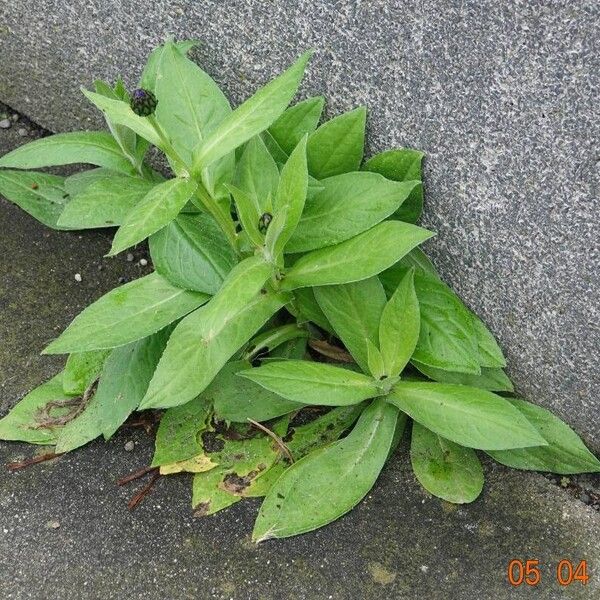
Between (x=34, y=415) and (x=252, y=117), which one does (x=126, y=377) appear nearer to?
(x=34, y=415)

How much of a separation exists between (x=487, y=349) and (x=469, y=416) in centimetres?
21

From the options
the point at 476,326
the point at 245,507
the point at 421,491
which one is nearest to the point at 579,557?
the point at 421,491

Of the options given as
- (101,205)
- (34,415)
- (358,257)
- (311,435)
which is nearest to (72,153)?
(101,205)

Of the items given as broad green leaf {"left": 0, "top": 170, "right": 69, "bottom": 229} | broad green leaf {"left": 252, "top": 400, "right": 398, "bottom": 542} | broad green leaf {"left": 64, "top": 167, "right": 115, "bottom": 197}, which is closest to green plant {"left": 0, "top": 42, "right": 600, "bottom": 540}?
broad green leaf {"left": 252, "top": 400, "right": 398, "bottom": 542}

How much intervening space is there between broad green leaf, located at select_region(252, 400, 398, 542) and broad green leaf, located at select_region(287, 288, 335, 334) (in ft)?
0.86

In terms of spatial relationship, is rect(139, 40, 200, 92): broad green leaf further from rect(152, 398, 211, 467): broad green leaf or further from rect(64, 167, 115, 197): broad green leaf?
rect(152, 398, 211, 467): broad green leaf

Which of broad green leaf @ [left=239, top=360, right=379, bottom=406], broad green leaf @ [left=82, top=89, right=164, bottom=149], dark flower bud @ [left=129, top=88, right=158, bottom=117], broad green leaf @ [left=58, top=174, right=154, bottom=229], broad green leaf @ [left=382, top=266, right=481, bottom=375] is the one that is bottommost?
broad green leaf @ [left=239, top=360, right=379, bottom=406]

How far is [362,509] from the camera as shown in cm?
196

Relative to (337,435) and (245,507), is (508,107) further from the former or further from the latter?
(245,507)

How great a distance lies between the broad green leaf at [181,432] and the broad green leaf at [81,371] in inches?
8.8

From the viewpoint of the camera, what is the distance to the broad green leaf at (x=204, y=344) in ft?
5.90

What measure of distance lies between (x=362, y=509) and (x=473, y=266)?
586 mm

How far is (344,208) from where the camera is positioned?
1.94 meters

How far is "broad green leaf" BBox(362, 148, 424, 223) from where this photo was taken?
1893 mm
